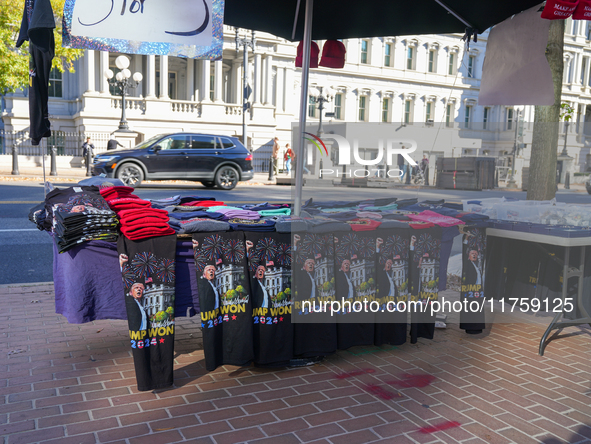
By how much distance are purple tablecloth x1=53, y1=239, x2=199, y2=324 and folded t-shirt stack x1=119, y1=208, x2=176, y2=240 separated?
170mm

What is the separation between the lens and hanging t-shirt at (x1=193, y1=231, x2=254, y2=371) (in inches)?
133

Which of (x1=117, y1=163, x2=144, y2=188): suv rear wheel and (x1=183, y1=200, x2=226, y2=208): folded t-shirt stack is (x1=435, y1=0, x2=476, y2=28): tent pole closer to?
(x1=183, y1=200, x2=226, y2=208): folded t-shirt stack

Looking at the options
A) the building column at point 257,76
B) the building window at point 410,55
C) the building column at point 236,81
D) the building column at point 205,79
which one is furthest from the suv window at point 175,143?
the building window at point 410,55

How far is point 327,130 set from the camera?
3.89 metres

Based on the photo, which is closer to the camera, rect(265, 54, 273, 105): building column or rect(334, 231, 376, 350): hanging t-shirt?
rect(334, 231, 376, 350): hanging t-shirt

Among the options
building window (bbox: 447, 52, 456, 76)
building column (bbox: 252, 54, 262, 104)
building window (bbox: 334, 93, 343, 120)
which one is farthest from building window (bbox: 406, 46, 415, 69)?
building column (bbox: 252, 54, 262, 104)

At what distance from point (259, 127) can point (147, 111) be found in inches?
313

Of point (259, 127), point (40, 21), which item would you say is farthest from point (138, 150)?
point (259, 127)

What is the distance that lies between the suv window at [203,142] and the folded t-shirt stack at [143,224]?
1550cm

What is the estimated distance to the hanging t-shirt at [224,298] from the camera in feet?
→ 11.1

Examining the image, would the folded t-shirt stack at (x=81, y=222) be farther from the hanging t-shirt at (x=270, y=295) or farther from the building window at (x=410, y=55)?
the building window at (x=410, y=55)

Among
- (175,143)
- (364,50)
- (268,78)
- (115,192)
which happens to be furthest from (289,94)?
(115,192)

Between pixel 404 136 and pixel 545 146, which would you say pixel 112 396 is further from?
pixel 545 146

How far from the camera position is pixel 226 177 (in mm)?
18875
